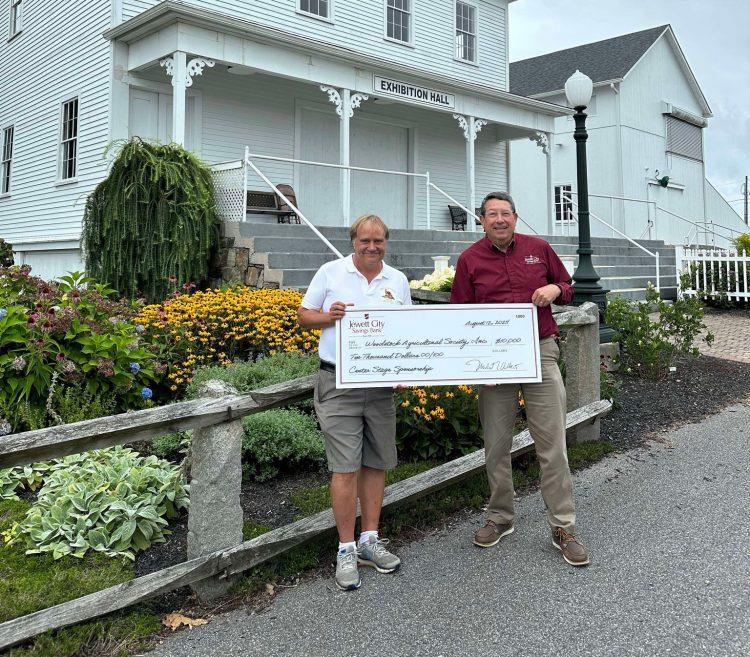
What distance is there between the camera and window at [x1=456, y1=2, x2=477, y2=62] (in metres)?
16.5

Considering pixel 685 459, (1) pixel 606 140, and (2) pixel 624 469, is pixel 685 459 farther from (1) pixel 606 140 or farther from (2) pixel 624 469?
(1) pixel 606 140

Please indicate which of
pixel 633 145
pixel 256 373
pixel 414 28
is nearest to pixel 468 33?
pixel 414 28

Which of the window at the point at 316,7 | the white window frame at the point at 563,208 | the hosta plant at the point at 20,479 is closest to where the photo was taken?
the hosta plant at the point at 20,479

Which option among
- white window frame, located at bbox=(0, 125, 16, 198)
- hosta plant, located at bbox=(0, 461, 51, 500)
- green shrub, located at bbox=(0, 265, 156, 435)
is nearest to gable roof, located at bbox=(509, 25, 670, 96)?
white window frame, located at bbox=(0, 125, 16, 198)

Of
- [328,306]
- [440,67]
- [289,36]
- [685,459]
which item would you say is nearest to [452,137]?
[440,67]

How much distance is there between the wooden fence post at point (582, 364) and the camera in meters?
5.12

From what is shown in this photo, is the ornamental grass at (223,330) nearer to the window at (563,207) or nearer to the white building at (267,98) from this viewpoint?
the white building at (267,98)

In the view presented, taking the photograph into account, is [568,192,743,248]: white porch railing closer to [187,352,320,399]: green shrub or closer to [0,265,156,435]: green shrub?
[187,352,320,399]: green shrub

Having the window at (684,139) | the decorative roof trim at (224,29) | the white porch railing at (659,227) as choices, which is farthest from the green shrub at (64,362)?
the window at (684,139)

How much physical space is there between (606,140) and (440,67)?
839 cm

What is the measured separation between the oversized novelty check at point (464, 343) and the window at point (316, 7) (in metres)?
12.0

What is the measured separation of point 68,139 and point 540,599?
1242 centimetres

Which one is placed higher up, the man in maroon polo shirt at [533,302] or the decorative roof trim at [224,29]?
the decorative roof trim at [224,29]

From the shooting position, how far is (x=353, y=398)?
3.22 m
